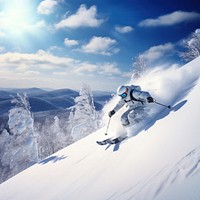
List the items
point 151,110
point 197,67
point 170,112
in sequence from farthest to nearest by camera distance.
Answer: point 197,67, point 151,110, point 170,112

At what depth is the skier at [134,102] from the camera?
6656mm

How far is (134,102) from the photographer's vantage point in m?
7.08

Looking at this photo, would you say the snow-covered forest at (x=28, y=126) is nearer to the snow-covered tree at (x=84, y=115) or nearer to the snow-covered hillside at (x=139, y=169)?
the snow-covered tree at (x=84, y=115)

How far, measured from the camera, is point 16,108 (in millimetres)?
23359

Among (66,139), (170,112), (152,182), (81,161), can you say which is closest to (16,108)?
(66,139)

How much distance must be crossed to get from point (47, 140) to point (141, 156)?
30.9 m

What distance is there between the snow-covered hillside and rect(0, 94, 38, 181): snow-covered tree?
17909 mm

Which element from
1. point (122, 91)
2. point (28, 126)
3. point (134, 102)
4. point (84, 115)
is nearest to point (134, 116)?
point (134, 102)

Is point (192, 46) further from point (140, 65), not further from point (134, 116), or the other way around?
point (134, 116)

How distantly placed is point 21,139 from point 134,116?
71.6ft

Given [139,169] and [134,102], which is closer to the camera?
[139,169]

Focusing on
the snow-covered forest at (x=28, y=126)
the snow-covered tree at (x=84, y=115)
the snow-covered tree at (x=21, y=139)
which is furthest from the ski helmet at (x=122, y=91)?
the snow-covered tree at (x=21, y=139)

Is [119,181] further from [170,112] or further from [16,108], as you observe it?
[16,108]

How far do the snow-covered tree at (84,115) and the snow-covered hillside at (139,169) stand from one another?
1746 centimetres
